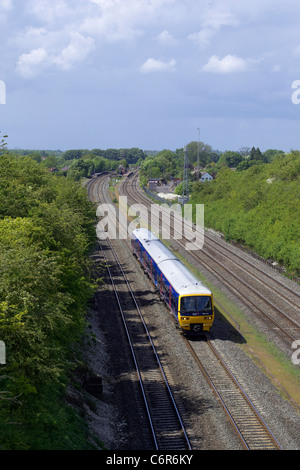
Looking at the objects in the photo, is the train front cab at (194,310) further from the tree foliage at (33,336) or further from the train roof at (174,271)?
the tree foliage at (33,336)

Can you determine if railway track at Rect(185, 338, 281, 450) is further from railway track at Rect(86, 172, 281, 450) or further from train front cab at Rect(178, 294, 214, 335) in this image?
train front cab at Rect(178, 294, 214, 335)

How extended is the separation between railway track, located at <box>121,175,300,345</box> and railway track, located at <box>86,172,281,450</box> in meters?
5.82

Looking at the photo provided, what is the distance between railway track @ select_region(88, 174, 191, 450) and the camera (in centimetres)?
1675

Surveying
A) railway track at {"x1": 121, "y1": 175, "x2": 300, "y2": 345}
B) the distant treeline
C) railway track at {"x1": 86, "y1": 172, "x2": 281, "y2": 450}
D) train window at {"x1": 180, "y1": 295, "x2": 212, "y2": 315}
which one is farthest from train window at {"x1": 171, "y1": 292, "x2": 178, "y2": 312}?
the distant treeline

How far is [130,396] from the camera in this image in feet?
65.6

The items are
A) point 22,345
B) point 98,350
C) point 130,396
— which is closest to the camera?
point 22,345

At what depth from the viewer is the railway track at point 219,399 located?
54.0ft

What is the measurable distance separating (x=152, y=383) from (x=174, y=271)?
868 cm

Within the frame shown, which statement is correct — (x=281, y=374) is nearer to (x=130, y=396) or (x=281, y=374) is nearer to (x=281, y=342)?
(x=281, y=342)

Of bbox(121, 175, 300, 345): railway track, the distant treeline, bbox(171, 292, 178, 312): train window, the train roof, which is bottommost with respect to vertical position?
bbox(121, 175, 300, 345): railway track

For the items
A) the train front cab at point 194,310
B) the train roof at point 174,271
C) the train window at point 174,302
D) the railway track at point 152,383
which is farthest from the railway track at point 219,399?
the train roof at point 174,271
